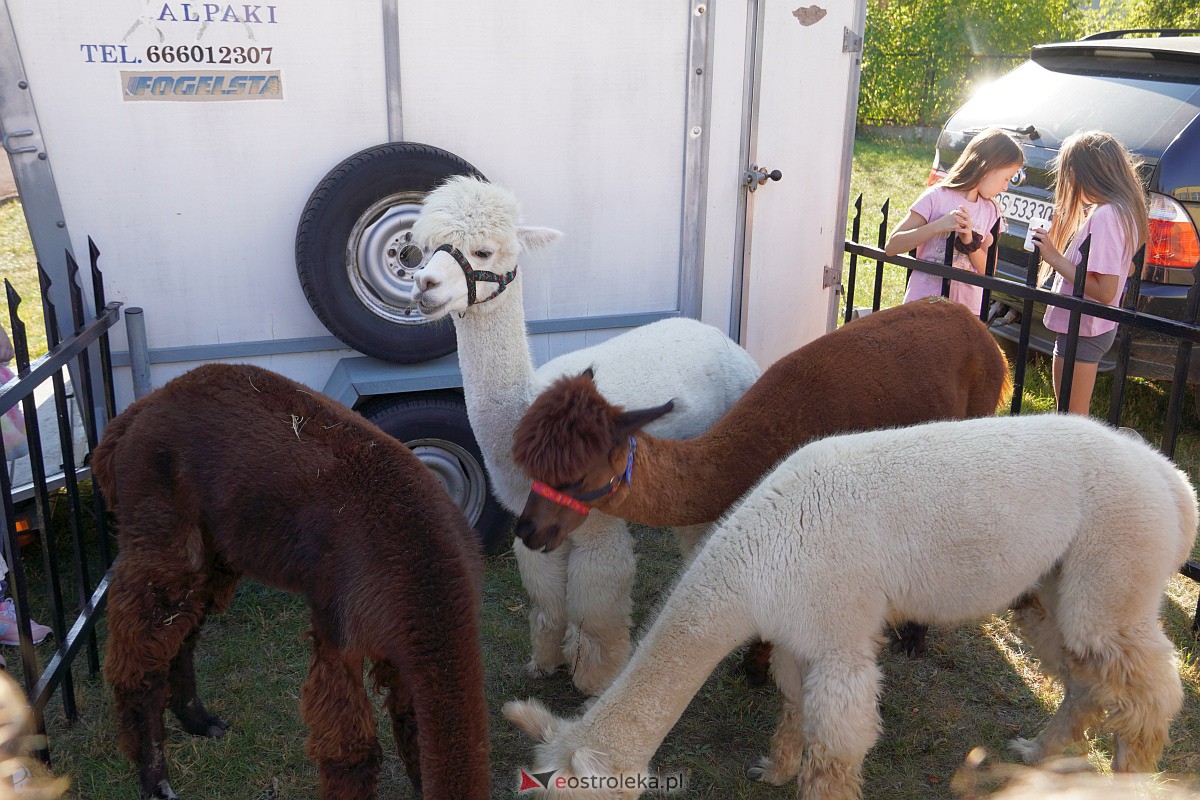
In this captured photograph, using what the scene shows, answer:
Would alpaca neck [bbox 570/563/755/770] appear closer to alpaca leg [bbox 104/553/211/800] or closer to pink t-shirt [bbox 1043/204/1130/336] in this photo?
alpaca leg [bbox 104/553/211/800]

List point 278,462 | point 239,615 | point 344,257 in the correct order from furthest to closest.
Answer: point 239,615
point 344,257
point 278,462

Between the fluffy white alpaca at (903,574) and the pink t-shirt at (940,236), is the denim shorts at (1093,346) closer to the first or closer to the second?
the pink t-shirt at (940,236)

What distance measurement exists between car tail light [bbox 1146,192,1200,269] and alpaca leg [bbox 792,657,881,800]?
12.3ft

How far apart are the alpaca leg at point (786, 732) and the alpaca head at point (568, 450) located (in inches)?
29.9

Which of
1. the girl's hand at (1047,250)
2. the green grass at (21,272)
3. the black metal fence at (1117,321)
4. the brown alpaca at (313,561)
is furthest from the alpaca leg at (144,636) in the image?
the green grass at (21,272)

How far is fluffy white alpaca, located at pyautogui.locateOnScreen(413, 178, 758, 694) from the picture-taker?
10.5 feet

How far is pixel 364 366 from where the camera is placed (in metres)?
4.07

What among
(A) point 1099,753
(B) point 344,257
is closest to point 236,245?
(B) point 344,257

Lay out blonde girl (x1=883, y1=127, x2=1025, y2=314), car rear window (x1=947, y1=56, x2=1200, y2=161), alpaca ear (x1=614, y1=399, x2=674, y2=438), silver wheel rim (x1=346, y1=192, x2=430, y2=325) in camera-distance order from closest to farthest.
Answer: alpaca ear (x1=614, y1=399, x2=674, y2=438) → silver wheel rim (x1=346, y1=192, x2=430, y2=325) → blonde girl (x1=883, y1=127, x2=1025, y2=314) → car rear window (x1=947, y1=56, x2=1200, y2=161)

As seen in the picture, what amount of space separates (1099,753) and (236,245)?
3754mm

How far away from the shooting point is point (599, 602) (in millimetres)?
3385

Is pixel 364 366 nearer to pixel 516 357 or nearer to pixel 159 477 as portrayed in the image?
pixel 516 357

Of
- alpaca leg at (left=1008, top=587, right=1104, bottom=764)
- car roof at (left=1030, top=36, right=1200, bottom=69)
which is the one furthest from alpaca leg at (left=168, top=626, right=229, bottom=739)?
car roof at (left=1030, top=36, right=1200, bottom=69)

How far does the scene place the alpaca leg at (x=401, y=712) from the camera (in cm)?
268
